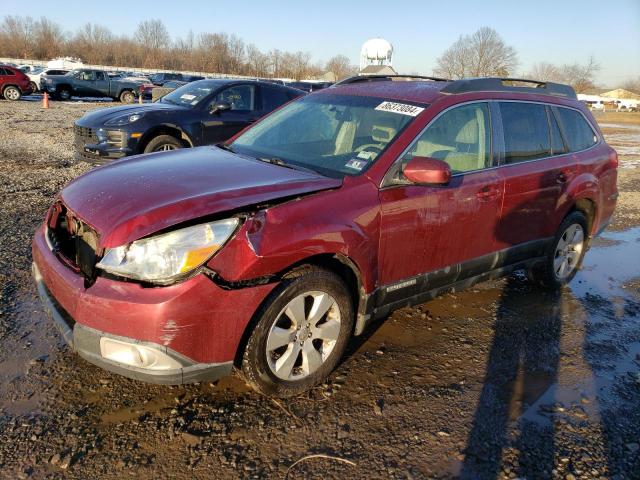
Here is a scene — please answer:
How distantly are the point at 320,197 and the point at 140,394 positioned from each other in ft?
4.95

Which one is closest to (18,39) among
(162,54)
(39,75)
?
(162,54)

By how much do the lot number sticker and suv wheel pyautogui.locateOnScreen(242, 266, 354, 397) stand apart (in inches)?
51.0

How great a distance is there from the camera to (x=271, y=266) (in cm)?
259

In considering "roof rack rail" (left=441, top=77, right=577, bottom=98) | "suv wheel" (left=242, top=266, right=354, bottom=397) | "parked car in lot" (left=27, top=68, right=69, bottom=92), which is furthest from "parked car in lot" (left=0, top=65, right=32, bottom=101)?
"suv wheel" (left=242, top=266, right=354, bottom=397)

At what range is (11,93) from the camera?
24438mm

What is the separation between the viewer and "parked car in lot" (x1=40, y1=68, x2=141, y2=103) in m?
26.8

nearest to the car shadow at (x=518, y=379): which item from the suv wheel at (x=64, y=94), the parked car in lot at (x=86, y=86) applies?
the parked car in lot at (x=86, y=86)

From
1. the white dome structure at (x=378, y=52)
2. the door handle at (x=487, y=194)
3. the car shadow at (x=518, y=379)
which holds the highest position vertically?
the white dome structure at (x=378, y=52)

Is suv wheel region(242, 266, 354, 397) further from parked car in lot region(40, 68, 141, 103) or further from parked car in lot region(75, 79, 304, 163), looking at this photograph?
parked car in lot region(40, 68, 141, 103)

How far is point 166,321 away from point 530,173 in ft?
9.93

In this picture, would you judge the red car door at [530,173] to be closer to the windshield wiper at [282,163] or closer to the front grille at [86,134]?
the windshield wiper at [282,163]

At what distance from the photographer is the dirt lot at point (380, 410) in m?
2.44

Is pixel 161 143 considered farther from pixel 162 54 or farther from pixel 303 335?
pixel 162 54

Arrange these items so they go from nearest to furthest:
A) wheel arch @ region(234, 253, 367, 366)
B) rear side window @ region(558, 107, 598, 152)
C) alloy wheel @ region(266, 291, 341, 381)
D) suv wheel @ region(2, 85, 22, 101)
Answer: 1. wheel arch @ region(234, 253, 367, 366)
2. alloy wheel @ region(266, 291, 341, 381)
3. rear side window @ region(558, 107, 598, 152)
4. suv wheel @ region(2, 85, 22, 101)
